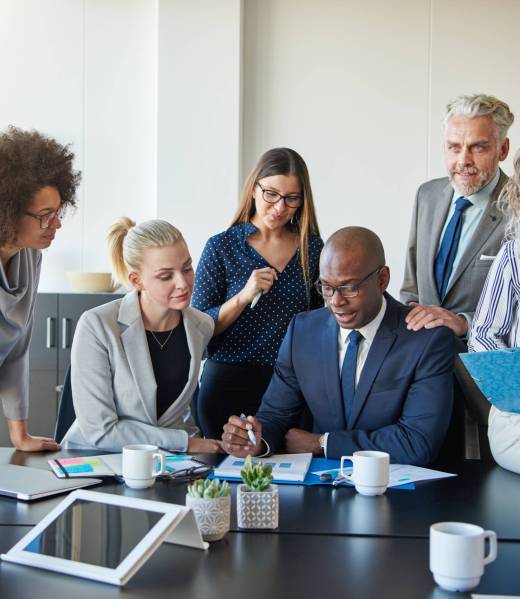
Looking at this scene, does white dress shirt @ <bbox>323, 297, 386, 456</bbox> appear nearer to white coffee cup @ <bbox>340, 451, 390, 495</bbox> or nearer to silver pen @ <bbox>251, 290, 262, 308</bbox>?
silver pen @ <bbox>251, 290, 262, 308</bbox>

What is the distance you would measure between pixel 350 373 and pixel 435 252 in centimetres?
87

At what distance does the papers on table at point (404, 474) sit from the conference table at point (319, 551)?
4 cm

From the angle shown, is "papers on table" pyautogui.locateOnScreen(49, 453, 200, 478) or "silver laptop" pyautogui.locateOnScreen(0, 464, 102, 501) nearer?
"silver laptop" pyautogui.locateOnScreen(0, 464, 102, 501)

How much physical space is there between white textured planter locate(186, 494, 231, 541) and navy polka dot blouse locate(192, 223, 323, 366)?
1.30 metres

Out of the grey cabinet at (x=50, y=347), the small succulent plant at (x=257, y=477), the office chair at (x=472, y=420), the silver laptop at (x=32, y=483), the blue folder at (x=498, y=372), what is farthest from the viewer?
the grey cabinet at (x=50, y=347)

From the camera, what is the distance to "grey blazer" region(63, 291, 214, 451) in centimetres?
232

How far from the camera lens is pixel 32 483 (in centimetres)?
187

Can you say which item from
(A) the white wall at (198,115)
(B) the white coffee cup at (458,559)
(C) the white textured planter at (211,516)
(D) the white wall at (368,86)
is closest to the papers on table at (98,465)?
(C) the white textured planter at (211,516)

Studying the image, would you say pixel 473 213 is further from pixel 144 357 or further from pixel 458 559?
pixel 458 559

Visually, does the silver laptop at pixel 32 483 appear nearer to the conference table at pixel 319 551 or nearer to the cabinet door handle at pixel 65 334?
the conference table at pixel 319 551

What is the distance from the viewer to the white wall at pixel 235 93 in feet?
16.8

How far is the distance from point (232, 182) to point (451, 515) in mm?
3710

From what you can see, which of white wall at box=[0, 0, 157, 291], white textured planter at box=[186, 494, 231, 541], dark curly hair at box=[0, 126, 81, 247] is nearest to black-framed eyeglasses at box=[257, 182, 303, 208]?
dark curly hair at box=[0, 126, 81, 247]

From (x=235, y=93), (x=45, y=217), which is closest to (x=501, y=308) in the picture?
(x=45, y=217)
